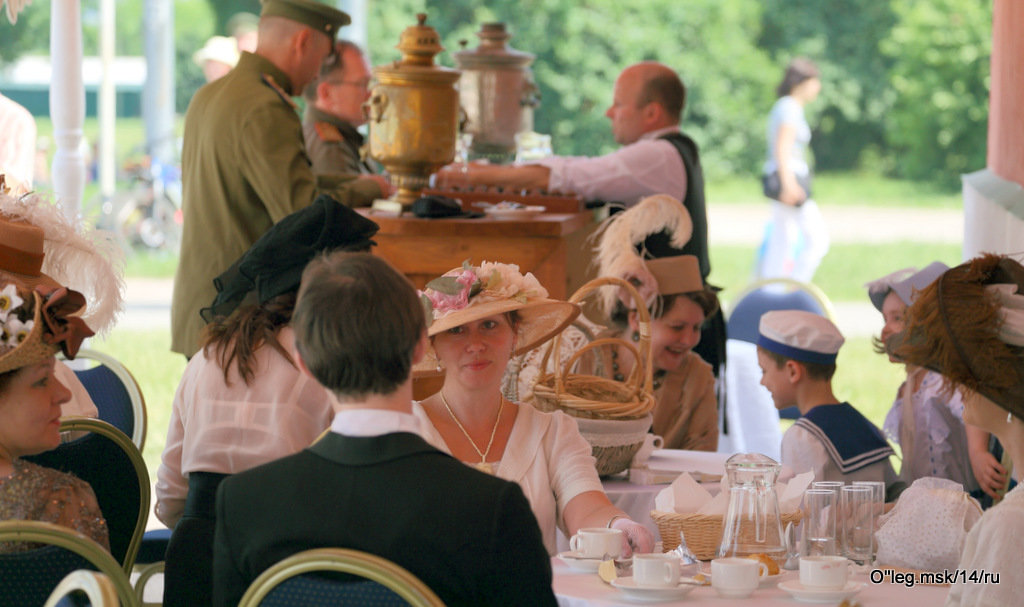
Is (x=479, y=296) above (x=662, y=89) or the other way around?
the other way around

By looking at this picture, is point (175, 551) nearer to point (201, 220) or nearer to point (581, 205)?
point (201, 220)

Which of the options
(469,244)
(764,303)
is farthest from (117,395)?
(764,303)

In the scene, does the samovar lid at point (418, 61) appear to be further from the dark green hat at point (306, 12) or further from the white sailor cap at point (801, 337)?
the white sailor cap at point (801, 337)

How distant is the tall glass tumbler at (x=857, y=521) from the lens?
101 inches

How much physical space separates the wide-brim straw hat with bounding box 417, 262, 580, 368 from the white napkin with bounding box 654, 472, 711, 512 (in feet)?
1.65

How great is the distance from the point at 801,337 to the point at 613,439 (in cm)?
75

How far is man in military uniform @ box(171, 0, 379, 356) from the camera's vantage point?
4.28m

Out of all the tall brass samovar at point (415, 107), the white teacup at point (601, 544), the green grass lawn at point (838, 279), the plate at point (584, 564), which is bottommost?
the green grass lawn at point (838, 279)

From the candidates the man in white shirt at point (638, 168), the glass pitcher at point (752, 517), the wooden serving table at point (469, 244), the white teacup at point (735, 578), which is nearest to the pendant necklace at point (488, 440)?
the glass pitcher at point (752, 517)

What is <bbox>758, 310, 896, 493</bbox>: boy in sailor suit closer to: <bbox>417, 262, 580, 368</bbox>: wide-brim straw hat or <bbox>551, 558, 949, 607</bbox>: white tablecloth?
<bbox>417, 262, 580, 368</bbox>: wide-brim straw hat

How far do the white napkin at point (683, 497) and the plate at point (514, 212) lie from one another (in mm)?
1717

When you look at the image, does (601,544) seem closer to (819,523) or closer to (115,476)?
(819,523)

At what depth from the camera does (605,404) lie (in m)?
3.25

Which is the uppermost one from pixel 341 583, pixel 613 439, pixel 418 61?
pixel 418 61
